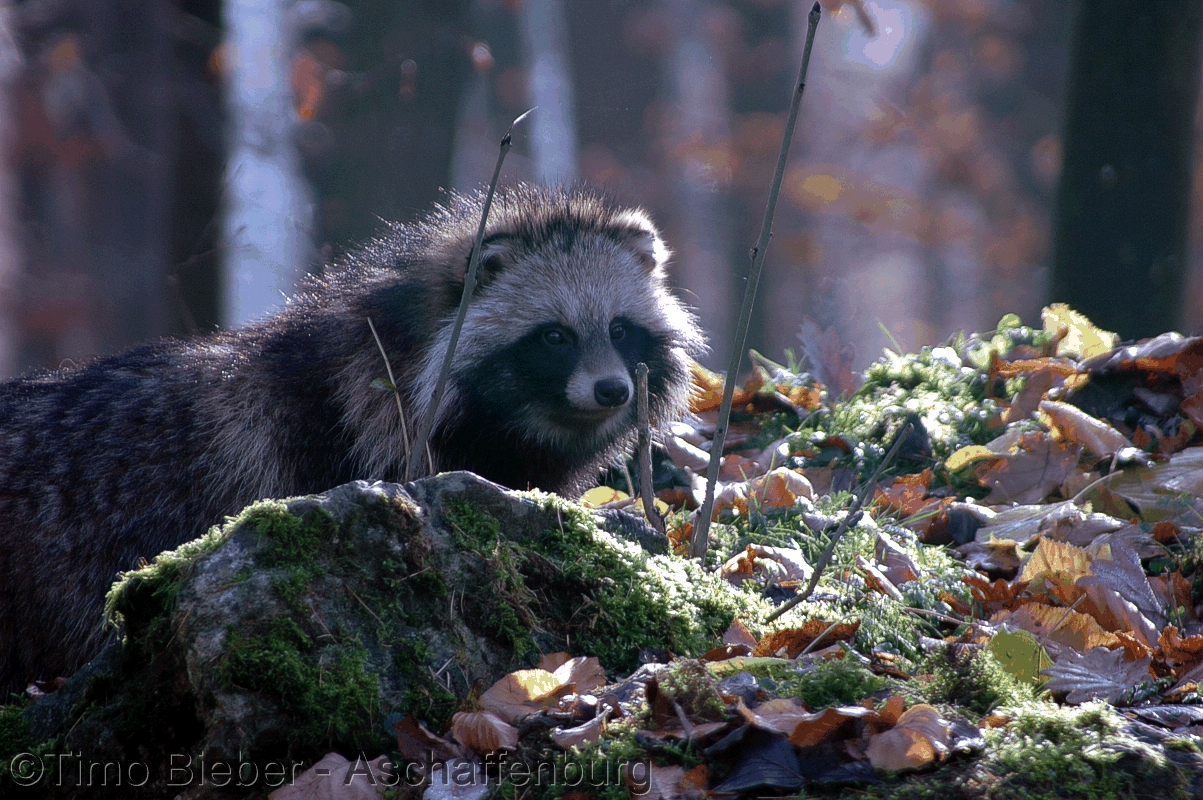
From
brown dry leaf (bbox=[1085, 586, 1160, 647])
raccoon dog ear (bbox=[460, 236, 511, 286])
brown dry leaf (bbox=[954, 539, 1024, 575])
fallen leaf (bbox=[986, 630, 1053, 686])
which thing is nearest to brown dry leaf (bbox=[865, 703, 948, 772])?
fallen leaf (bbox=[986, 630, 1053, 686])

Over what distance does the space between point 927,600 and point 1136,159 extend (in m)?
5.83

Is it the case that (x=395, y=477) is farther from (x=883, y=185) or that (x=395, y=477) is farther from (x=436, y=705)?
(x=883, y=185)

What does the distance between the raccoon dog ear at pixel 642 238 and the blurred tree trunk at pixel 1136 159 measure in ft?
13.6

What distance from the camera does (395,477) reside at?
15.0ft

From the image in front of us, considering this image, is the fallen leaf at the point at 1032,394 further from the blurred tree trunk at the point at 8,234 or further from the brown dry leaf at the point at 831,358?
the blurred tree trunk at the point at 8,234

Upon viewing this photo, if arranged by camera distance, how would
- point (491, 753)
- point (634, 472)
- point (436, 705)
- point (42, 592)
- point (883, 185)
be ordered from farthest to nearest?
point (883, 185) → point (634, 472) → point (42, 592) → point (436, 705) → point (491, 753)

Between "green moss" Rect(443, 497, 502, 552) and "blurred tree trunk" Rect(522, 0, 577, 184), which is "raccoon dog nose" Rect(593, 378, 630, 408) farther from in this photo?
"blurred tree trunk" Rect(522, 0, 577, 184)

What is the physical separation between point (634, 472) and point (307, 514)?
2981mm

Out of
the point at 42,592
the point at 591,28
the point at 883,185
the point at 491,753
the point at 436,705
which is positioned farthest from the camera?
the point at 883,185

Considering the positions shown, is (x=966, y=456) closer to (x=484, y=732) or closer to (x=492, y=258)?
(x=492, y=258)

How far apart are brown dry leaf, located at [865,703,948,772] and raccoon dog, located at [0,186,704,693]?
2650 millimetres

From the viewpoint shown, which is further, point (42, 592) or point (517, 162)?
point (517, 162)

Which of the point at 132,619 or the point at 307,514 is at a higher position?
the point at 307,514

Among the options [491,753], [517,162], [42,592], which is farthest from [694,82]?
[491,753]
